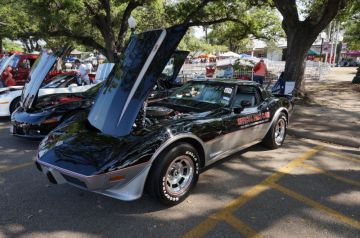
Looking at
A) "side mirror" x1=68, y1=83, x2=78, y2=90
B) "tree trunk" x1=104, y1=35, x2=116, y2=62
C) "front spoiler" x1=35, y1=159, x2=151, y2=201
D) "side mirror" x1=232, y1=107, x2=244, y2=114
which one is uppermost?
"tree trunk" x1=104, y1=35, x2=116, y2=62

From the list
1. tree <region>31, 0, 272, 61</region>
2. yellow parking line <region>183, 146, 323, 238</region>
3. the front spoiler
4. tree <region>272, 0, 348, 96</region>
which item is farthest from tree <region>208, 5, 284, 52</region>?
the front spoiler

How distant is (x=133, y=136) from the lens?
3.55 meters

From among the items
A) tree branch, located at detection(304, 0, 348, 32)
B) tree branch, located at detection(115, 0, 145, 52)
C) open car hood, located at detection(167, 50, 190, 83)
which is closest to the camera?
open car hood, located at detection(167, 50, 190, 83)

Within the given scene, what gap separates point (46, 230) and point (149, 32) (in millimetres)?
2516

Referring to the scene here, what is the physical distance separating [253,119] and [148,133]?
7.03 feet

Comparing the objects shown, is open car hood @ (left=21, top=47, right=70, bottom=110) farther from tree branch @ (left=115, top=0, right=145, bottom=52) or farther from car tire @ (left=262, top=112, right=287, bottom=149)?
tree branch @ (left=115, top=0, right=145, bottom=52)

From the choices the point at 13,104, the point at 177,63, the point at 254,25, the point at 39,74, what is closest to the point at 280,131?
the point at 177,63

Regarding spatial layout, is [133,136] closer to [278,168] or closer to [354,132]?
[278,168]

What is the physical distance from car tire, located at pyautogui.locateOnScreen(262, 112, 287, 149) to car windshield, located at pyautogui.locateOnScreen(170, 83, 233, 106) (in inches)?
50.1

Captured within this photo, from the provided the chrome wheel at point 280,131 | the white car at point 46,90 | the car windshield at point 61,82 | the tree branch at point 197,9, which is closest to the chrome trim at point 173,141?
the chrome wheel at point 280,131

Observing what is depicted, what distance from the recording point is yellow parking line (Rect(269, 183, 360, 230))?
3402 millimetres

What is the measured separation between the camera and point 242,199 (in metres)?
3.94

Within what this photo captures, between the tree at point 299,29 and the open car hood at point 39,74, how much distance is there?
725cm

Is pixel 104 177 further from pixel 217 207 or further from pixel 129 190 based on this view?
pixel 217 207
